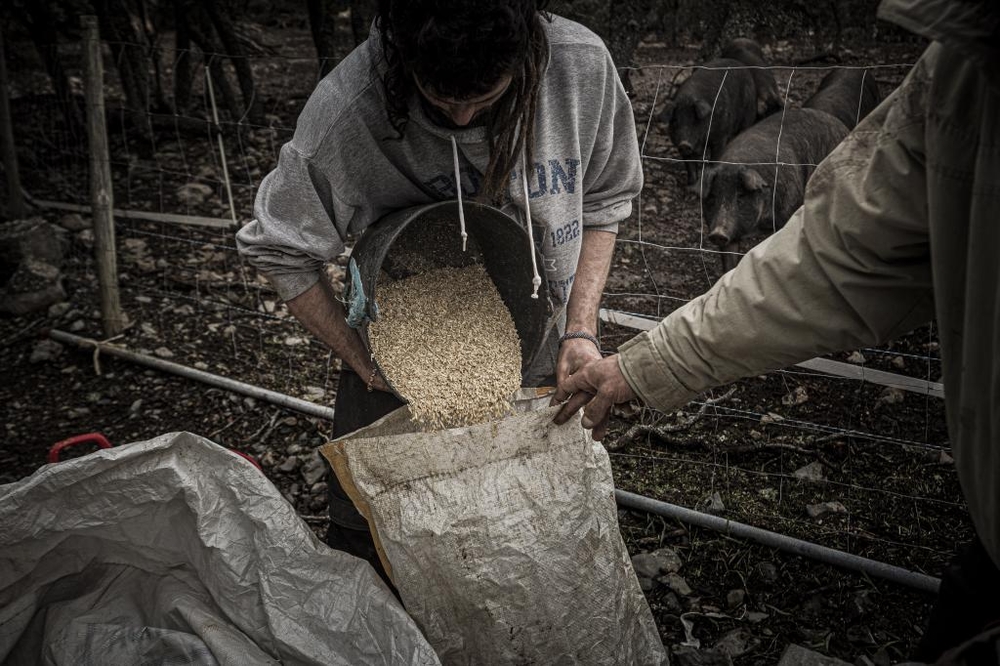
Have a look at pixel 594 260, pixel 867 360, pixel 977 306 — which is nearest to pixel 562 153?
pixel 594 260

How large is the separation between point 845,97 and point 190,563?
21.5 feet

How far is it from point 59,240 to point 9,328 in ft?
2.81

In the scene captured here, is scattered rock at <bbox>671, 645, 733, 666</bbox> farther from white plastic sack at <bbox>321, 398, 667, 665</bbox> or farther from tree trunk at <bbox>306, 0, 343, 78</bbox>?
tree trunk at <bbox>306, 0, 343, 78</bbox>

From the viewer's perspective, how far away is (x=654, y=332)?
1753 millimetres

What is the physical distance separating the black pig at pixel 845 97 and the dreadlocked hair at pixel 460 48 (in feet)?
17.3

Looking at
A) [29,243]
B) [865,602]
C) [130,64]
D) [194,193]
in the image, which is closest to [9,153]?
[29,243]

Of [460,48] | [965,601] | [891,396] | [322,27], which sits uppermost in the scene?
[460,48]

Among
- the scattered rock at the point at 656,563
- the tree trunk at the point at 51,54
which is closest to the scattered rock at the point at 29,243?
the tree trunk at the point at 51,54

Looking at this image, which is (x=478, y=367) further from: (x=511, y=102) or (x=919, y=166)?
(x=919, y=166)

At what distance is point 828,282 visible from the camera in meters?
1.43

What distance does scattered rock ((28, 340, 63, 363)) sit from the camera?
3947mm

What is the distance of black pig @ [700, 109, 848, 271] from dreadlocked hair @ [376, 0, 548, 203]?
9.75 ft

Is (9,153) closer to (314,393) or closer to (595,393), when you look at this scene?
(314,393)

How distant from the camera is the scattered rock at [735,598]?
8.54ft
